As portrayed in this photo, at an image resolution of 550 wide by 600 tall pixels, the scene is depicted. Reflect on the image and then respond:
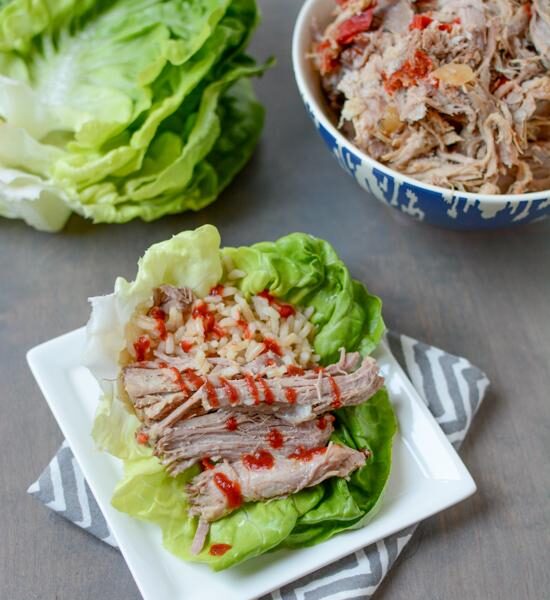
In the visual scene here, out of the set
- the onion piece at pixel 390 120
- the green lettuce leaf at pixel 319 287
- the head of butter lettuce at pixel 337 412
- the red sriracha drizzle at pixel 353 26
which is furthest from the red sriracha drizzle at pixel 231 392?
the red sriracha drizzle at pixel 353 26

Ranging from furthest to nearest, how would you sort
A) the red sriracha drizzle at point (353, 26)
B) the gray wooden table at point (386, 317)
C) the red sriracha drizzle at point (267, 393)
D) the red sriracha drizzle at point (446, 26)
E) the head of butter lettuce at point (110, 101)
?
the head of butter lettuce at point (110, 101), the red sriracha drizzle at point (353, 26), the red sriracha drizzle at point (446, 26), the gray wooden table at point (386, 317), the red sriracha drizzle at point (267, 393)

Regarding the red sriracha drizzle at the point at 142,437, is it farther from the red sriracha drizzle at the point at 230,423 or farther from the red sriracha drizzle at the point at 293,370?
the red sriracha drizzle at the point at 293,370

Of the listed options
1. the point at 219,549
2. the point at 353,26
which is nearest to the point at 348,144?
the point at 353,26

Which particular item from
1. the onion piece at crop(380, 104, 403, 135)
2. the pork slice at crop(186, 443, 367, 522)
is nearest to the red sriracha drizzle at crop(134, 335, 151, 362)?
the pork slice at crop(186, 443, 367, 522)

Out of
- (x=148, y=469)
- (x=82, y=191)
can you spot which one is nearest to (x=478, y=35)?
(x=82, y=191)

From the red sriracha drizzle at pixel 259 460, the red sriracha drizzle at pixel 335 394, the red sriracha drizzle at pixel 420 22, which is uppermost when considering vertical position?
the red sriracha drizzle at pixel 420 22
